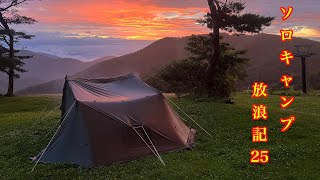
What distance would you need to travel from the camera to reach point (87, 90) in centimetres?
2050

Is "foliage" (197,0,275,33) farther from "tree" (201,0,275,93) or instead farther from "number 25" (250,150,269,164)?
"number 25" (250,150,269,164)

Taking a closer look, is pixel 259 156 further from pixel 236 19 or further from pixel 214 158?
pixel 236 19

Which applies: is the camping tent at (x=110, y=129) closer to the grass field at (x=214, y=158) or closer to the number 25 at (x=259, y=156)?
the grass field at (x=214, y=158)

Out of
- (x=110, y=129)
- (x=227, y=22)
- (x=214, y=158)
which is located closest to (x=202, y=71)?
(x=227, y=22)

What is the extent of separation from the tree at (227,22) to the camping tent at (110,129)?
18.6 meters

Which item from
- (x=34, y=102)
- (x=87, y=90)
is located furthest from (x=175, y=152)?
(x=34, y=102)

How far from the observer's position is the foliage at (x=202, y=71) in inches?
1599

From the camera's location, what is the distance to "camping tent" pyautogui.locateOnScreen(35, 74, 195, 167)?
17141mm

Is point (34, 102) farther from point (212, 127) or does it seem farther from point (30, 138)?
point (212, 127)

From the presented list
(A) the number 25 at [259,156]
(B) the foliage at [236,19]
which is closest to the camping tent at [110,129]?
(A) the number 25 at [259,156]

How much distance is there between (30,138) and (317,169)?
1658cm

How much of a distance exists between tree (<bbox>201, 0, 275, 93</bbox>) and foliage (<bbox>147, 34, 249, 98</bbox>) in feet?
2.80

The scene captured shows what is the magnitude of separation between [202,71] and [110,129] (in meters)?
26.2

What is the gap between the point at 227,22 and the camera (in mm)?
37250
